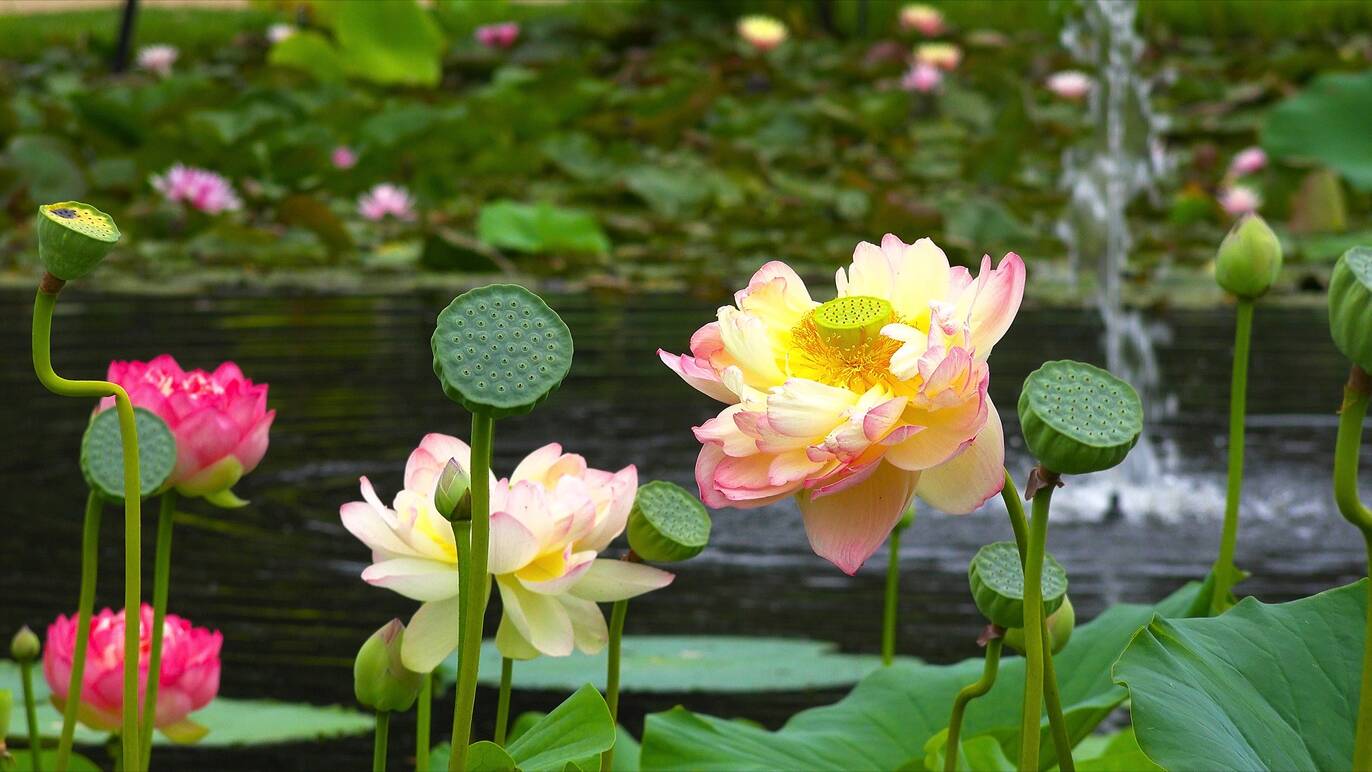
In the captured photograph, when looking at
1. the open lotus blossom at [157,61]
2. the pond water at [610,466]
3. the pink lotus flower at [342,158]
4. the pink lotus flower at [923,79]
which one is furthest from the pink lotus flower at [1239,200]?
the open lotus blossom at [157,61]

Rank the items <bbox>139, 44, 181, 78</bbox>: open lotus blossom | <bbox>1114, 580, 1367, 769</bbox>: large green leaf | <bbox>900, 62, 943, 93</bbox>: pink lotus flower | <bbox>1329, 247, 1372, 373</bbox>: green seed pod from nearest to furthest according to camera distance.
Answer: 1. <bbox>1329, 247, 1372, 373</bbox>: green seed pod
2. <bbox>1114, 580, 1367, 769</bbox>: large green leaf
3. <bbox>900, 62, 943, 93</bbox>: pink lotus flower
4. <bbox>139, 44, 181, 78</bbox>: open lotus blossom

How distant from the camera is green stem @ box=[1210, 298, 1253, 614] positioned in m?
1.10

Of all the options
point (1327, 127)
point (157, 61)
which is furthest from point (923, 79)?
point (157, 61)

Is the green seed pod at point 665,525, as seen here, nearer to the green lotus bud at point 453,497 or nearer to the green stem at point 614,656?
the green stem at point 614,656

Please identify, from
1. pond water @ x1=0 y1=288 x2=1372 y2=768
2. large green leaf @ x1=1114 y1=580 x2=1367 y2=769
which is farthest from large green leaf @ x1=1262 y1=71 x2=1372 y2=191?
large green leaf @ x1=1114 y1=580 x2=1367 y2=769

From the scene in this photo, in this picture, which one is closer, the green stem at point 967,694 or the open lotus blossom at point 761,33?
the green stem at point 967,694

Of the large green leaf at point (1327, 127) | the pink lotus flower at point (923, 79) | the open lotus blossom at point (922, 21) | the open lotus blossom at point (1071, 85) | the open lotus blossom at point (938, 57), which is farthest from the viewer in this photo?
the open lotus blossom at point (922, 21)

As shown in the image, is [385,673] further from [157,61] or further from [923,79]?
[157,61]

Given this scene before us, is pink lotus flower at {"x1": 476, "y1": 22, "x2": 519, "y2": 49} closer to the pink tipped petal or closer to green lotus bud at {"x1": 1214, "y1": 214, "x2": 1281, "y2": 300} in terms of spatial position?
green lotus bud at {"x1": 1214, "y1": 214, "x2": 1281, "y2": 300}

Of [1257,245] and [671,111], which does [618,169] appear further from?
[1257,245]

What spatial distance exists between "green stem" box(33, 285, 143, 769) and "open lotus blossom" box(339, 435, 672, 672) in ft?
0.39

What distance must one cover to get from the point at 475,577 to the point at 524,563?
15cm

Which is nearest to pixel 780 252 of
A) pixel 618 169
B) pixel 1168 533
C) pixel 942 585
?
pixel 618 169

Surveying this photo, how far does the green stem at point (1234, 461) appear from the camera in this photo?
3.61 feet
